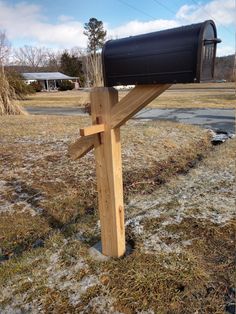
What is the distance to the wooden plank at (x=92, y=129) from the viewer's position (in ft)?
4.96

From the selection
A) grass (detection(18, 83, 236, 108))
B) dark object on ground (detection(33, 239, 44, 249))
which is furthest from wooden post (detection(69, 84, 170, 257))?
grass (detection(18, 83, 236, 108))

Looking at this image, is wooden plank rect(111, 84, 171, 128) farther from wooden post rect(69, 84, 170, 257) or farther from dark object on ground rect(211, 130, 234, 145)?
dark object on ground rect(211, 130, 234, 145)

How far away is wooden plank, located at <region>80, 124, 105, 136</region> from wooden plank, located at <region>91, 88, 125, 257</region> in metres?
0.04

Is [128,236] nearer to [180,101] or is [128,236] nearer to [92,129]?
[92,129]

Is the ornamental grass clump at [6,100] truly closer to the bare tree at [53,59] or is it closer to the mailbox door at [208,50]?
the mailbox door at [208,50]

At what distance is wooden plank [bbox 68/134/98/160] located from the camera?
1749 mm

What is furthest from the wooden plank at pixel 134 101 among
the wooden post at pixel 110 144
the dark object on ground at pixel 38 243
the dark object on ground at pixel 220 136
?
the dark object on ground at pixel 220 136

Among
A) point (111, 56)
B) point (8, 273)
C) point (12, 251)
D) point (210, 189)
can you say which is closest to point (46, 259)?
point (8, 273)

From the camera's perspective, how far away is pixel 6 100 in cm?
971

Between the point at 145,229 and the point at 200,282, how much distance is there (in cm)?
70

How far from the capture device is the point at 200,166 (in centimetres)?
397

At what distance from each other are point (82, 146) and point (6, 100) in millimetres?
9001

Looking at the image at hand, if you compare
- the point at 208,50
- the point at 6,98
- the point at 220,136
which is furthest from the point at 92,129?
the point at 6,98

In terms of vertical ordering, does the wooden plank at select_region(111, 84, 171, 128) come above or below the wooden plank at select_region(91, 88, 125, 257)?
above
